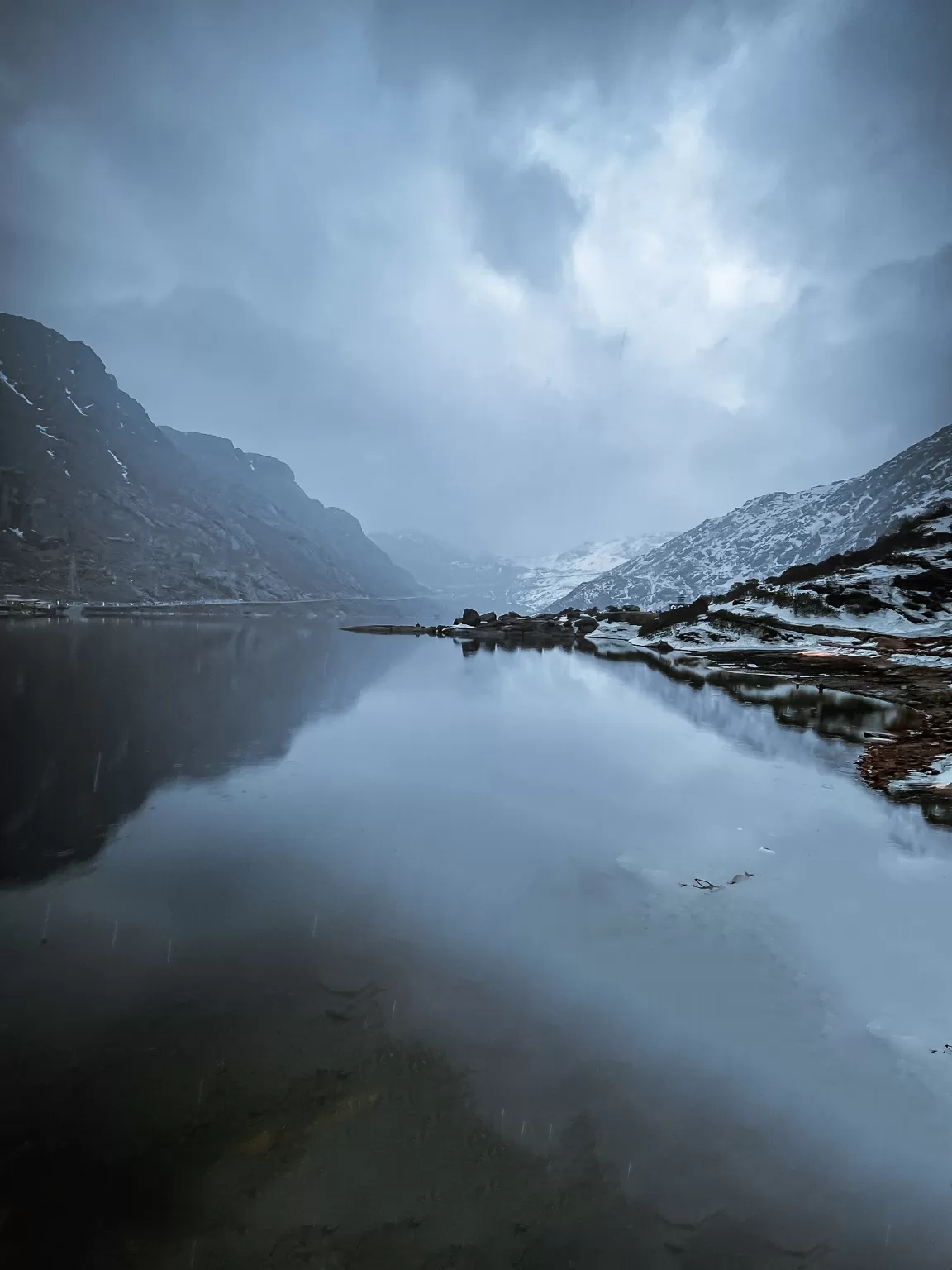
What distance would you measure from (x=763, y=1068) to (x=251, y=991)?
20.0 feet

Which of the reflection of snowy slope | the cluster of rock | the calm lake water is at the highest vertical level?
the cluster of rock

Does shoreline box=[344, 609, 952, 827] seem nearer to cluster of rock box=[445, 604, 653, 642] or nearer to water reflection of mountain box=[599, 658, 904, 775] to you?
cluster of rock box=[445, 604, 653, 642]

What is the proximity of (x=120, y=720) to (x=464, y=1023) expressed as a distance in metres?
21.2

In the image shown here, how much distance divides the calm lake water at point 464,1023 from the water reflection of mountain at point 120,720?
0.19 m

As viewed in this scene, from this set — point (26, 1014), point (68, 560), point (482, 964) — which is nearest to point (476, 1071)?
point (482, 964)

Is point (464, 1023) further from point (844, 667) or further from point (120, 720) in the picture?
point (844, 667)

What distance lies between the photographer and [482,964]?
318 inches

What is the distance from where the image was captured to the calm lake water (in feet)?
14.4

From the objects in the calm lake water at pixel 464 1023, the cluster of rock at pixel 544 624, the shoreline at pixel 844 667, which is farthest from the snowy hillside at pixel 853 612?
the calm lake water at pixel 464 1023

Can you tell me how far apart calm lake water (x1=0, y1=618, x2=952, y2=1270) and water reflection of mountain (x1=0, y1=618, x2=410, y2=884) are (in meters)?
0.19

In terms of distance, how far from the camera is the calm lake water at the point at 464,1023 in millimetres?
4398

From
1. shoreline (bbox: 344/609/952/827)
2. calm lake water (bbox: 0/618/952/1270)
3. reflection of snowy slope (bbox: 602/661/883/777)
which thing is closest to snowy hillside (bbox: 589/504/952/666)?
shoreline (bbox: 344/609/952/827)

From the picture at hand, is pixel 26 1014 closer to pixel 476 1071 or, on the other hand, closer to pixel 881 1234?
pixel 476 1071

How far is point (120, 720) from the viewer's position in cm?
2255
